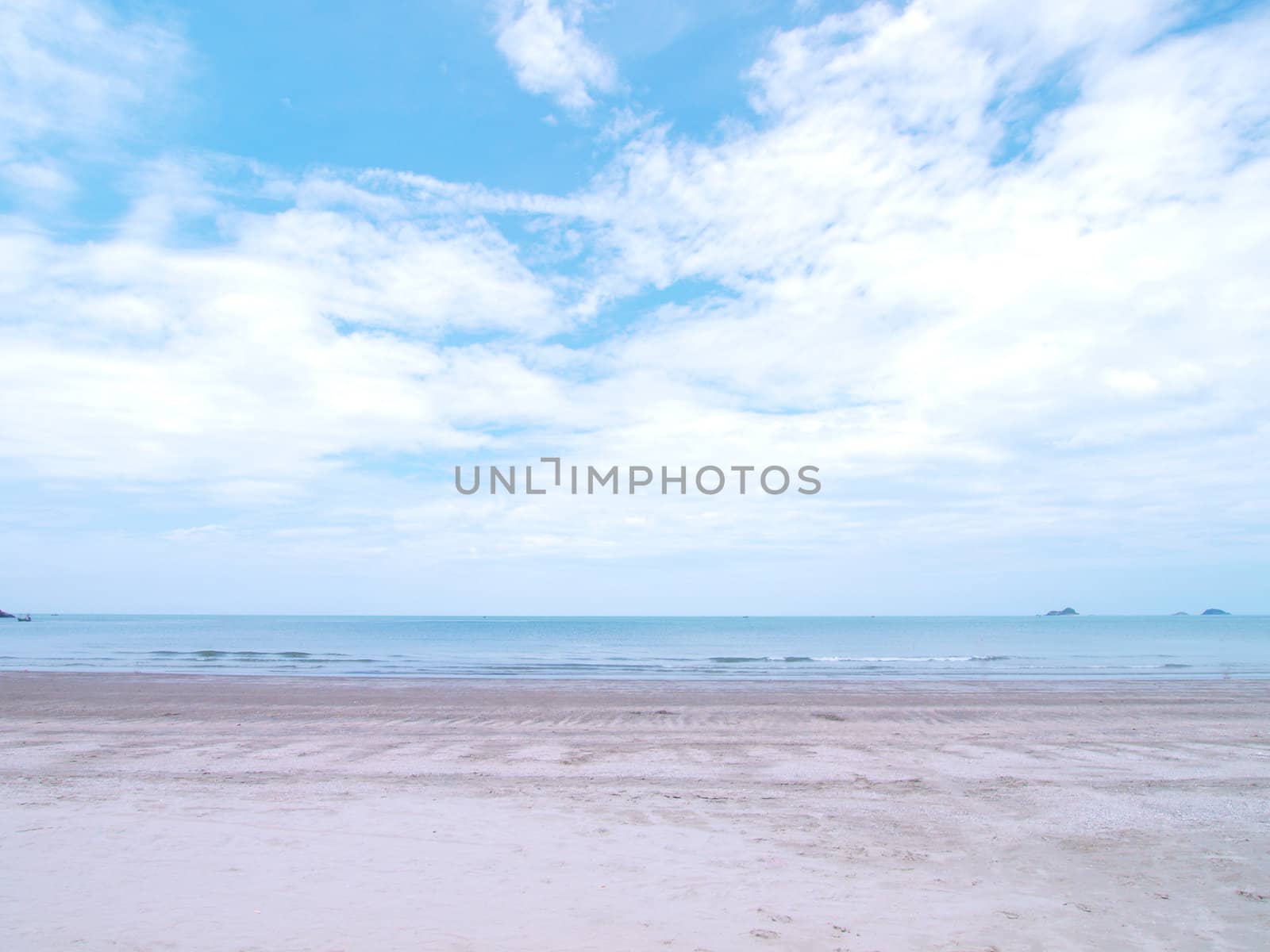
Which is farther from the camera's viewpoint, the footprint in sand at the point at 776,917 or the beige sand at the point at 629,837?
the footprint in sand at the point at 776,917

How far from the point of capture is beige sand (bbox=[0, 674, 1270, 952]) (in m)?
6.10

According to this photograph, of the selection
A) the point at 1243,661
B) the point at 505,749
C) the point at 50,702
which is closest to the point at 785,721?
the point at 505,749

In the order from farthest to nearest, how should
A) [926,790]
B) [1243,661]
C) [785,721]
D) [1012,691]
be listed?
[1243,661], [1012,691], [785,721], [926,790]

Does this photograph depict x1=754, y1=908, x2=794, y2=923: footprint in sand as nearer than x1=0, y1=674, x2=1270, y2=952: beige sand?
No

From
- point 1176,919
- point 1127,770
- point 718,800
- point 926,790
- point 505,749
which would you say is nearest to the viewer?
point 1176,919

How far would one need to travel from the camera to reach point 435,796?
10273 mm

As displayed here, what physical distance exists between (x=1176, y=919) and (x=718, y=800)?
5057 millimetres

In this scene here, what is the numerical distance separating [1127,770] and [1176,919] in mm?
6908

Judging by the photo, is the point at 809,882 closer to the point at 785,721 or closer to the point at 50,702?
the point at 785,721

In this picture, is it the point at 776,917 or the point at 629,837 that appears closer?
the point at 776,917

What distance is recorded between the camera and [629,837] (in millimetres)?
8477

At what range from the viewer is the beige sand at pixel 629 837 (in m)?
6.10

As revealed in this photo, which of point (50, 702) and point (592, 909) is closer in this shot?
point (592, 909)

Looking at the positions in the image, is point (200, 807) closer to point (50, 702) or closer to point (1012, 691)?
point (50, 702)
